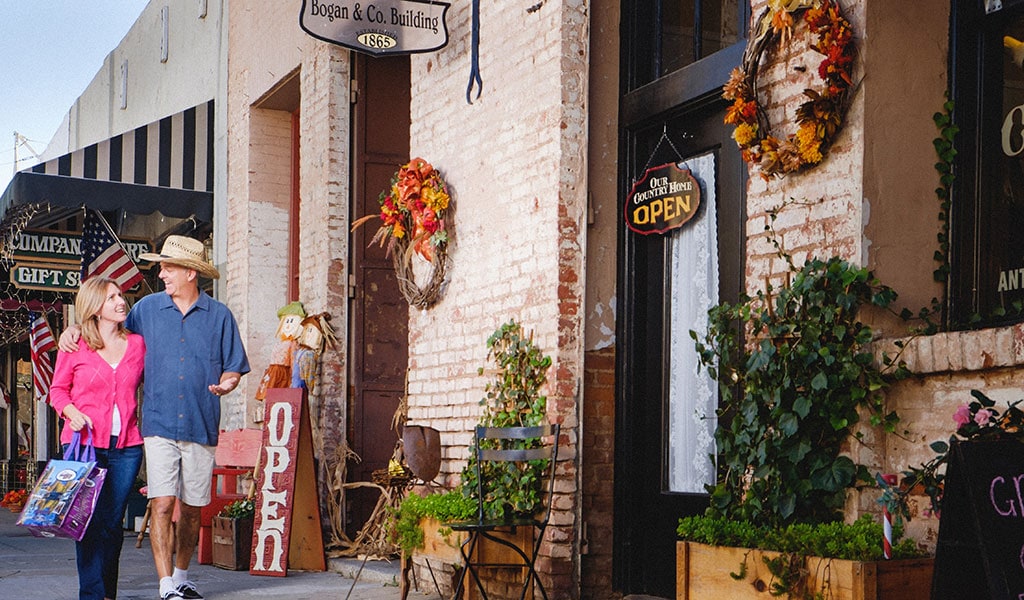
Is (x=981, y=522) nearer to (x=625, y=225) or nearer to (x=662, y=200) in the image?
(x=662, y=200)

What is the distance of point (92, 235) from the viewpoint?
43.2ft

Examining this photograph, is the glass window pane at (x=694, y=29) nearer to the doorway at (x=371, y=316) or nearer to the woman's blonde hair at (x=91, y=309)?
the woman's blonde hair at (x=91, y=309)

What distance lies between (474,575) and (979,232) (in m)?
2.76

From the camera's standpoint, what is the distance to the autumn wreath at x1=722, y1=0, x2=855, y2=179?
455 cm

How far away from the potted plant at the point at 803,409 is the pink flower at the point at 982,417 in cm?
33

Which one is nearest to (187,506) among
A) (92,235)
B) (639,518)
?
(639,518)

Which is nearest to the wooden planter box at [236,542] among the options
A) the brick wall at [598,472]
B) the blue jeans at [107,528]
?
the blue jeans at [107,528]

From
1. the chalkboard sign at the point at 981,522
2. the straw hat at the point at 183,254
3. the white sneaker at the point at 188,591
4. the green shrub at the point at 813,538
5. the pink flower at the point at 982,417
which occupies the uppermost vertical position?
the straw hat at the point at 183,254

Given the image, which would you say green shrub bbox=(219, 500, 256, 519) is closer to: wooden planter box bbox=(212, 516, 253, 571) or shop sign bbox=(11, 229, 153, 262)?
wooden planter box bbox=(212, 516, 253, 571)

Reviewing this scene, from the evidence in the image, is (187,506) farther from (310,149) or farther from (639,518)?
(310,149)

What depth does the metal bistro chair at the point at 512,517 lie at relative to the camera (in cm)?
584

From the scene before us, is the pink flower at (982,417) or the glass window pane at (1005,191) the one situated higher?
the glass window pane at (1005,191)

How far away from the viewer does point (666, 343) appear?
20.4ft

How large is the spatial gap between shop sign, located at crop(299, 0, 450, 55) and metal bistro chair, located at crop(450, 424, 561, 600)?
256 centimetres
